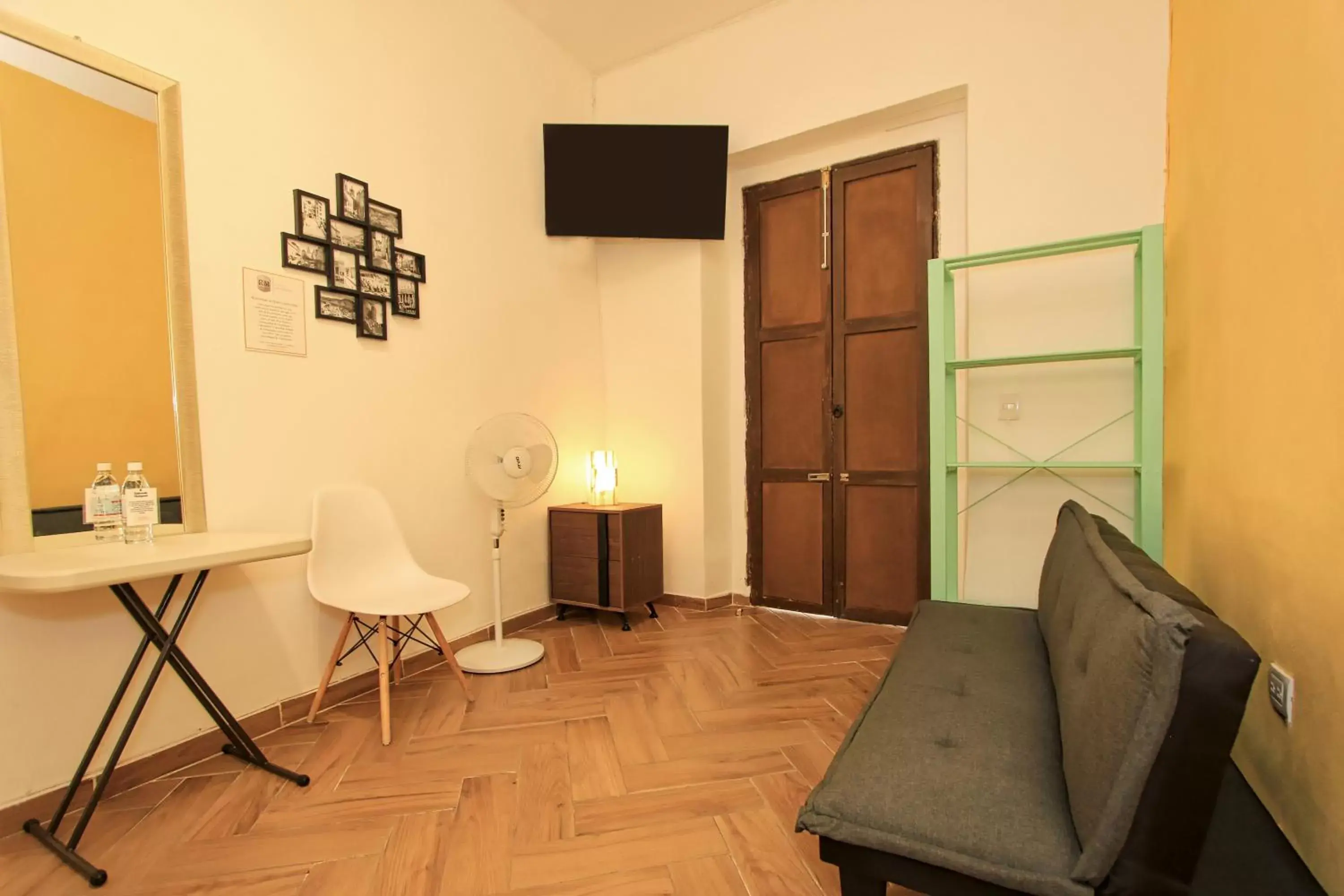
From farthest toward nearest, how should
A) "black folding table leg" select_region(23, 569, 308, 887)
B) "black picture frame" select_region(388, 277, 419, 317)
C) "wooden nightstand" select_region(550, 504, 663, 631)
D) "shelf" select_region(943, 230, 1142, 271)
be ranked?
"wooden nightstand" select_region(550, 504, 663, 631) < "black picture frame" select_region(388, 277, 419, 317) < "shelf" select_region(943, 230, 1142, 271) < "black folding table leg" select_region(23, 569, 308, 887)

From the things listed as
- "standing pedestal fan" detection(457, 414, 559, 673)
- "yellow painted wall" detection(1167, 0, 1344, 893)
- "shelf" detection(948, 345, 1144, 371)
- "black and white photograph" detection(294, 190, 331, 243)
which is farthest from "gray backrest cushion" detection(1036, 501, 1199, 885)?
"black and white photograph" detection(294, 190, 331, 243)

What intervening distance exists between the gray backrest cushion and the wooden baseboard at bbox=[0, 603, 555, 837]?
242 centimetres

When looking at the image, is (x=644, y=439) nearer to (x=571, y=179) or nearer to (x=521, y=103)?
(x=571, y=179)

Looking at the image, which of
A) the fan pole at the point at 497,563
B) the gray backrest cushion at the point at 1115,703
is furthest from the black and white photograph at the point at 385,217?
the gray backrest cushion at the point at 1115,703

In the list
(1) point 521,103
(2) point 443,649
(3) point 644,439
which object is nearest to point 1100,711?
(2) point 443,649

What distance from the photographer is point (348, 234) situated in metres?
2.58

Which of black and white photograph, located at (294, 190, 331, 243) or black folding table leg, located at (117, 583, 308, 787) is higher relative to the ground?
black and white photograph, located at (294, 190, 331, 243)

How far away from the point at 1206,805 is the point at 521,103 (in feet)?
13.2

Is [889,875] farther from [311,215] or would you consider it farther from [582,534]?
[311,215]

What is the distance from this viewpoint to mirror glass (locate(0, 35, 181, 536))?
68.4 inches

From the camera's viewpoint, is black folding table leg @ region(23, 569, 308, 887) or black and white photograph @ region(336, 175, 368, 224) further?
black and white photograph @ region(336, 175, 368, 224)

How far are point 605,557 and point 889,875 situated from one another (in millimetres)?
2506

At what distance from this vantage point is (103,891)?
147cm

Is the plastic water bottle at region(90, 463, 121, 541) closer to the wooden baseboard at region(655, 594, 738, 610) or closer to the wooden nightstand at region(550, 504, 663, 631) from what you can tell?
the wooden nightstand at region(550, 504, 663, 631)
